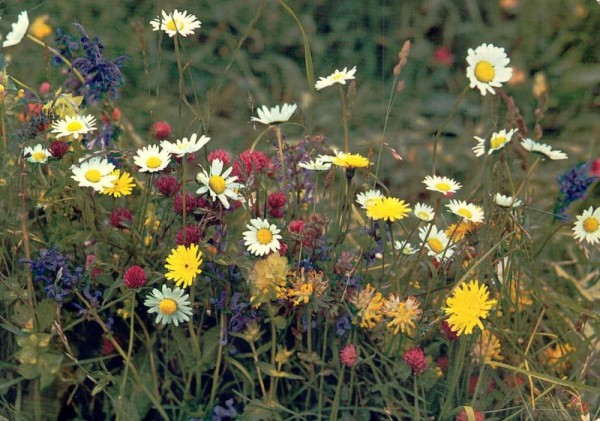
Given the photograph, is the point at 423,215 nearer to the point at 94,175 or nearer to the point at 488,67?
the point at 488,67

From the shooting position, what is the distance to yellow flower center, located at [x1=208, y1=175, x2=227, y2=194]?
3.92 feet

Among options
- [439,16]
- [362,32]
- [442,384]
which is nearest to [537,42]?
[439,16]

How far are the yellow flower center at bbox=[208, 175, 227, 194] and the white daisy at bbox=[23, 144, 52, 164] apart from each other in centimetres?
28

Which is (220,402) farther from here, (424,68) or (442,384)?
(424,68)

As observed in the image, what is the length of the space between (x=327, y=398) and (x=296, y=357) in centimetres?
7

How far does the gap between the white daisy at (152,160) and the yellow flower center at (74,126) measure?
125 millimetres

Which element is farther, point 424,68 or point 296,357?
point 424,68

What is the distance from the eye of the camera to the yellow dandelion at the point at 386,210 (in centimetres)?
119

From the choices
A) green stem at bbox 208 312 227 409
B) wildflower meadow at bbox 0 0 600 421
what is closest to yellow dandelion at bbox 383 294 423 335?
wildflower meadow at bbox 0 0 600 421

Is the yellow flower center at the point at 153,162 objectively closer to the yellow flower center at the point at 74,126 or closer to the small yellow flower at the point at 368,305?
the yellow flower center at the point at 74,126

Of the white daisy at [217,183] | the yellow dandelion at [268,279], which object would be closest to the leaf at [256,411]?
the yellow dandelion at [268,279]

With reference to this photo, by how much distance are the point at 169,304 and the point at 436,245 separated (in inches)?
15.8

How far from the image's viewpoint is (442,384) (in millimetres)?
1322

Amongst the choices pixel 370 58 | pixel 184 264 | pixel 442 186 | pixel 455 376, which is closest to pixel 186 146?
pixel 184 264
